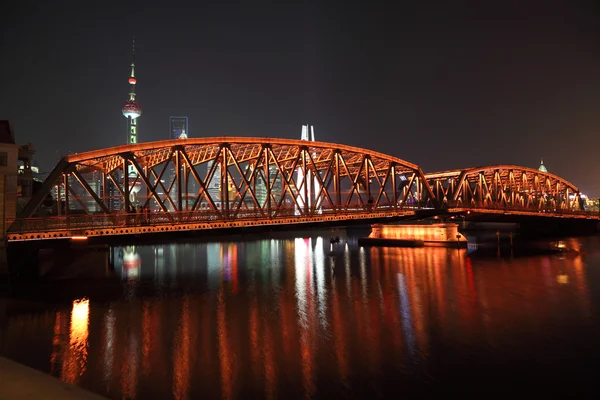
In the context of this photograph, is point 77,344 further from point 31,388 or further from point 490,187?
point 490,187

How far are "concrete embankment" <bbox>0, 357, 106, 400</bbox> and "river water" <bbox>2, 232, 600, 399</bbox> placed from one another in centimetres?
162

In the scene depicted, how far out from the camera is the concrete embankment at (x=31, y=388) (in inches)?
400

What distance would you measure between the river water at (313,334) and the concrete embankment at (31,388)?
5.32 ft

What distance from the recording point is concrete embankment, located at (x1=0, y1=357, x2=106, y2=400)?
10156 millimetres

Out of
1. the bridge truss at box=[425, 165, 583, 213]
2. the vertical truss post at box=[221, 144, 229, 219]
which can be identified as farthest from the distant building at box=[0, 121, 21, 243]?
the bridge truss at box=[425, 165, 583, 213]

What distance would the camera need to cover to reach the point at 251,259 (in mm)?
56688

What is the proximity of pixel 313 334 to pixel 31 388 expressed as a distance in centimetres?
1241

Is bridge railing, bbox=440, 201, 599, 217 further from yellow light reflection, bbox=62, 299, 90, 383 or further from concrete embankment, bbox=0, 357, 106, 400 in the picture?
concrete embankment, bbox=0, 357, 106, 400

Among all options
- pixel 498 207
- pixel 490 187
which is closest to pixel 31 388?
pixel 498 207

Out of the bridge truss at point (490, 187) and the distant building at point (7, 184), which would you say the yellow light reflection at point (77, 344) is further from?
the bridge truss at point (490, 187)

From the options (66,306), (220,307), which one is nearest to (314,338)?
(220,307)

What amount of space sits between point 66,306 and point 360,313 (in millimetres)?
20253

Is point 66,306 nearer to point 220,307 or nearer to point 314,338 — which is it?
point 220,307

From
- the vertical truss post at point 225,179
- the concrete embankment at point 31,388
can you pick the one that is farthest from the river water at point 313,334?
the vertical truss post at point 225,179
